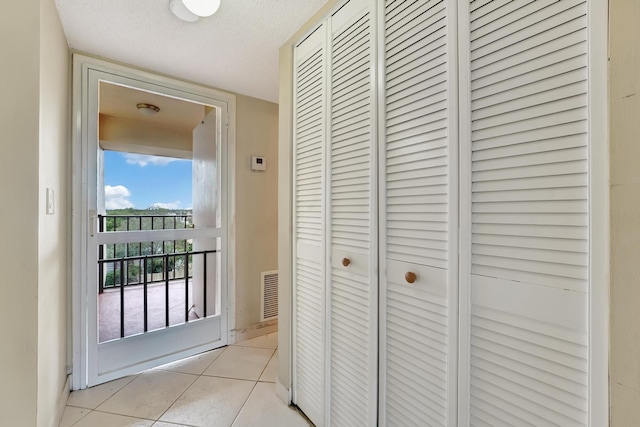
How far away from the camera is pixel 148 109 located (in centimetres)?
229

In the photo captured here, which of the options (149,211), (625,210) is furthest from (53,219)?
(625,210)

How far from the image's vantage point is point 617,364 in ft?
2.00

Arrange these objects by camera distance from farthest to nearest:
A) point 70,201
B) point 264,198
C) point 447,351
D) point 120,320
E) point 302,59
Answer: point 264,198, point 120,320, point 70,201, point 302,59, point 447,351

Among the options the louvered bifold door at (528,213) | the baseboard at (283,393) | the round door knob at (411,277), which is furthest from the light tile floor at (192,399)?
the louvered bifold door at (528,213)

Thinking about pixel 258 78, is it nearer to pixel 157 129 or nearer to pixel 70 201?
pixel 157 129

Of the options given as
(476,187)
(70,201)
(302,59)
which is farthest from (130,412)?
(302,59)

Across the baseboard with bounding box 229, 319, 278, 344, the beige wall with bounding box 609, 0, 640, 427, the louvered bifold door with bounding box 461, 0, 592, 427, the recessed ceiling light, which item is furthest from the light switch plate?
the beige wall with bounding box 609, 0, 640, 427

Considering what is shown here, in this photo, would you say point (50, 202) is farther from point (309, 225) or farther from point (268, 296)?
point (268, 296)

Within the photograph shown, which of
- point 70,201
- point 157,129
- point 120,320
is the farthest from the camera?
point 157,129

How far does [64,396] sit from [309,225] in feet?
5.83

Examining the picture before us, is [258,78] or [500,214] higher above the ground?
[258,78]

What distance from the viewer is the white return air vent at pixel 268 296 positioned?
8.87ft

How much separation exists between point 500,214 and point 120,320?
248 cm

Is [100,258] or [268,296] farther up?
[100,258]
